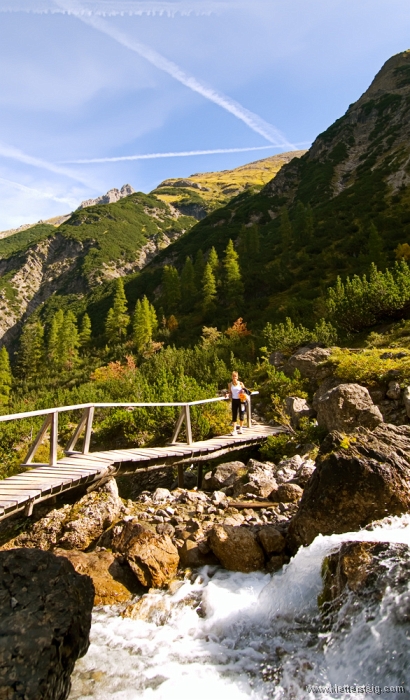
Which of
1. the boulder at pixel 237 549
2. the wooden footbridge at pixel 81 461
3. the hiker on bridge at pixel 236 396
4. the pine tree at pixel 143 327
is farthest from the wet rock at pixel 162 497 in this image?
the pine tree at pixel 143 327

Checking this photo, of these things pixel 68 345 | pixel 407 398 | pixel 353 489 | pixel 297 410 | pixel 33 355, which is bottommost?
pixel 353 489

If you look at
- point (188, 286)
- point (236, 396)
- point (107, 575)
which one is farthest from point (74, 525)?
point (188, 286)

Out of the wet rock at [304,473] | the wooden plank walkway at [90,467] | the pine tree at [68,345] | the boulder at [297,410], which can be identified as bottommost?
the wet rock at [304,473]

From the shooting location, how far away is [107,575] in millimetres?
5020

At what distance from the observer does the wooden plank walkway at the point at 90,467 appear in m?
5.31

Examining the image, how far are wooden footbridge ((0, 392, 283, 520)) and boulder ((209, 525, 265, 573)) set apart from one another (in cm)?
222

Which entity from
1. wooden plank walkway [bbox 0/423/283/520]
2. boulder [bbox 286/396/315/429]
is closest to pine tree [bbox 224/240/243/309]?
boulder [bbox 286/396/315/429]

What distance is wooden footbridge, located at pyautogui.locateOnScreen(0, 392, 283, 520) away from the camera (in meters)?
5.36

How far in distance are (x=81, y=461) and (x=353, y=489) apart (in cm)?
450

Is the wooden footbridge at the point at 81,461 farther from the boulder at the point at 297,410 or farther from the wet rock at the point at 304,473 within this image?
the wet rock at the point at 304,473

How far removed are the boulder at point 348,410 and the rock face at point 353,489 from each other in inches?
115

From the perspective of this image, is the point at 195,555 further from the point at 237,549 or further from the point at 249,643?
the point at 249,643

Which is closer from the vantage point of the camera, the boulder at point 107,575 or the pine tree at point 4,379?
the boulder at point 107,575

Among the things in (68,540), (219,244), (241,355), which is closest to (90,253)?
(219,244)
